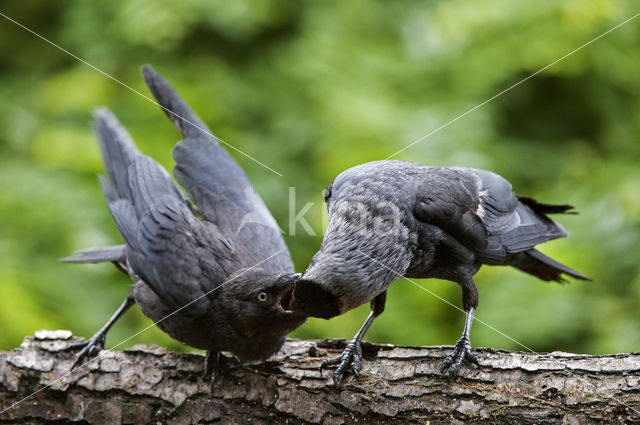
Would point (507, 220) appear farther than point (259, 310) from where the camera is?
Yes

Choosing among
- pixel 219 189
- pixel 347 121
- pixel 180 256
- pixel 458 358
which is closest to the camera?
pixel 458 358

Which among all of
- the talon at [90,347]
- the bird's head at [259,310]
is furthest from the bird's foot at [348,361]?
the talon at [90,347]

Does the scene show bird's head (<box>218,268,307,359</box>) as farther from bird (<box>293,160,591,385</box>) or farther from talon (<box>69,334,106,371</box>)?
talon (<box>69,334,106,371</box>)

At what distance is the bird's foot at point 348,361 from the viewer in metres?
3.65

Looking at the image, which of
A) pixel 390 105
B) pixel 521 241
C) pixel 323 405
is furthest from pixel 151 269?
pixel 390 105

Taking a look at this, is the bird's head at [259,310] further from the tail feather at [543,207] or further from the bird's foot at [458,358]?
the tail feather at [543,207]

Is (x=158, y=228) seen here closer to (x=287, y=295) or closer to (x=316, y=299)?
(x=287, y=295)

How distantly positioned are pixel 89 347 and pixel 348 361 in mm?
1620

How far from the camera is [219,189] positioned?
4590 millimetres

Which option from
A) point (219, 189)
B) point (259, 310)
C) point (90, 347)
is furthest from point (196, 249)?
point (90, 347)

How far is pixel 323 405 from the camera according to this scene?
3.56 m

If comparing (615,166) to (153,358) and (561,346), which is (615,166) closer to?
(561,346)

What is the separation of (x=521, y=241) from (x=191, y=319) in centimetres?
198

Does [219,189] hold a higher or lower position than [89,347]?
higher
